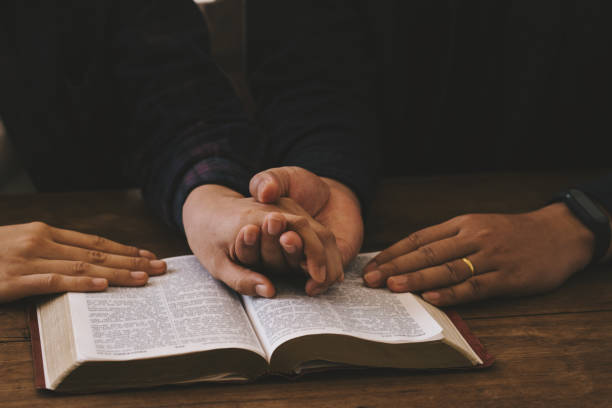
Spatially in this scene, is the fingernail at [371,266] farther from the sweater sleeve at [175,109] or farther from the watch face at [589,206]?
the watch face at [589,206]

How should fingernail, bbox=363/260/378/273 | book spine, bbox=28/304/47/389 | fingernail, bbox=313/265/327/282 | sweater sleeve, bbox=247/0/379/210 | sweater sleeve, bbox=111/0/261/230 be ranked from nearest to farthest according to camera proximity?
book spine, bbox=28/304/47/389 → fingernail, bbox=313/265/327/282 → fingernail, bbox=363/260/378/273 → sweater sleeve, bbox=111/0/261/230 → sweater sleeve, bbox=247/0/379/210

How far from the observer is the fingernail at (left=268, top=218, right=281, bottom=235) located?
0.59 meters

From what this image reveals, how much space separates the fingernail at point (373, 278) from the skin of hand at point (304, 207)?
0.16ft

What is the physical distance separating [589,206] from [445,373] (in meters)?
0.42

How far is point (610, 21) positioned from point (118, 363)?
1.41 metres

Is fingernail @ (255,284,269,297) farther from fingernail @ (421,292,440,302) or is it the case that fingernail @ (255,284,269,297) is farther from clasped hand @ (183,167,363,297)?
fingernail @ (421,292,440,302)

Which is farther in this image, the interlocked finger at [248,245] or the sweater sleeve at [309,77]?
the sweater sleeve at [309,77]

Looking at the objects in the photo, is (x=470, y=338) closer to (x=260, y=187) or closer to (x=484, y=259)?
(x=484, y=259)

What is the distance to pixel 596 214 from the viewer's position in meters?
0.80

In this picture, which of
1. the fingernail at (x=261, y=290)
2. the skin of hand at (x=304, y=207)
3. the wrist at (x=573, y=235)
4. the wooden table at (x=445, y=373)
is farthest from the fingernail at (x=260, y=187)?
the wrist at (x=573, y=235)

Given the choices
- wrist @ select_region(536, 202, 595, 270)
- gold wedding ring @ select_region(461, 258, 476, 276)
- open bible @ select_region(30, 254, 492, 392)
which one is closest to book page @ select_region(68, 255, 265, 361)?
open bible @ select_region(30, 254, 492, 392)

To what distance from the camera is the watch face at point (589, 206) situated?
0.79 meters

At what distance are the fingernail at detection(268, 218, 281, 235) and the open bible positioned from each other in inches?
3.9

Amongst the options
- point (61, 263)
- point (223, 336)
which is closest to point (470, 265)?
point (223, 336)
